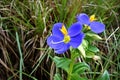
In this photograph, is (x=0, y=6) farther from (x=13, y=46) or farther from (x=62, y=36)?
(x=62, y=36)

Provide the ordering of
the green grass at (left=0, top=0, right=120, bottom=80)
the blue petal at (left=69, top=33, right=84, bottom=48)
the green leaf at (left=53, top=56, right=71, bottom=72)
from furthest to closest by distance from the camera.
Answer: the green grass at (left=0, top=0, right=120, bottom=80)
the green leaf at (left=53, top=56, right=71, bottom=72)
the blue petal at (left=69, top=33, right=84, bottom=48)

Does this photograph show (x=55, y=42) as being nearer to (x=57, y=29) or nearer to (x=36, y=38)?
(x=57, y=29)

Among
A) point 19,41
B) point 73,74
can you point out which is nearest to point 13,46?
point 19,41

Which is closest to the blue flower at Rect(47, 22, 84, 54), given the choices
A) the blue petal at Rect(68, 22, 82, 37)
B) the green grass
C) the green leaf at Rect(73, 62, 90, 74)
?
the blue petal at Rect(68, 22, 82, 37)

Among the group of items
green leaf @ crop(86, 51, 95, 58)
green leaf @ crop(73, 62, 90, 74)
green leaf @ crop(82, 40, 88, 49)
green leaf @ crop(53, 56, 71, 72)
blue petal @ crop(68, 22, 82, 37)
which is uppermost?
blue petal @ crop(68, 22, 82, 37)

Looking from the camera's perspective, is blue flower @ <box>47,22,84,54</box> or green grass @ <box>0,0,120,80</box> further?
green grass @ <box>0,0,120,80</box>

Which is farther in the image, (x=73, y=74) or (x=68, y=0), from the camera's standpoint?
(x=68, y=0)

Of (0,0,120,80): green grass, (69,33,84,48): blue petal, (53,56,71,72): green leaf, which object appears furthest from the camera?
(0,0,120,80): green grass

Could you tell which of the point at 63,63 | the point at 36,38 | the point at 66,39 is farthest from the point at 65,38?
the point at 36,38

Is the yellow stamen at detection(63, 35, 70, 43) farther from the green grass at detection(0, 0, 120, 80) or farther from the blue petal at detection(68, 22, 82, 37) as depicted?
the green grass at detection(0, 0, 120, 80)
